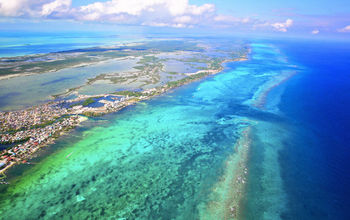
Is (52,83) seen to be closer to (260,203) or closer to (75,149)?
(75,149)

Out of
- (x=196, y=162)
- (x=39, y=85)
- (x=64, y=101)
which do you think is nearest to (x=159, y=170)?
(x=196, y=162)

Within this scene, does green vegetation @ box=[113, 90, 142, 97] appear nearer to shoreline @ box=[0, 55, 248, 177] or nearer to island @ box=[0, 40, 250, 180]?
island @ box=[0, 40, 250, 180]

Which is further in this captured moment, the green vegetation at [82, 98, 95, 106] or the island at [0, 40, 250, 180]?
the green vegetation at [82, 98, 95, 106]

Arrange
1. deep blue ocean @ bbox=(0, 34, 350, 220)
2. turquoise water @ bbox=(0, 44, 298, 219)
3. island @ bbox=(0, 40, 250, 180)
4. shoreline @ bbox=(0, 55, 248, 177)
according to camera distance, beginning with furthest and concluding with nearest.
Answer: island @ bbox=(0, 40, 250, 180) < shoreline @ bbox=(0, 55, 248, 177) < deep blue ocean @ bbox=(0, 34, 350, 220) < turquoise water @ bbox=(0, 44, 298, 219)

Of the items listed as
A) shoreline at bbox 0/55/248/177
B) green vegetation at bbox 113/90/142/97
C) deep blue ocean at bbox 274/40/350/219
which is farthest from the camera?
green vegetation at bbox 113/90/142/97

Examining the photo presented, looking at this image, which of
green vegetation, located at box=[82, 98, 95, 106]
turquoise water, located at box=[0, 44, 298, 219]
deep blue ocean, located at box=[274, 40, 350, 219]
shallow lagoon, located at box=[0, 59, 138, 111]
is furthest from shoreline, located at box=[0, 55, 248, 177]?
deep blue ocean, located at box=[274, 40, 350, 219]

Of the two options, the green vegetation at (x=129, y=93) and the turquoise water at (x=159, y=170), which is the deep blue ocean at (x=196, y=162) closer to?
the turquoise water at (x=159, y=170)

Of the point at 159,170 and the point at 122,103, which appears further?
the point at 122,103

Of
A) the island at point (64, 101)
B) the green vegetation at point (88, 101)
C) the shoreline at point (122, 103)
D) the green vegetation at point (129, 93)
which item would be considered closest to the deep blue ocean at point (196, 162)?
the shoreline at point (122, 103)

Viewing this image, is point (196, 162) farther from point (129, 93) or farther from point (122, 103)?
point (129, 93)
